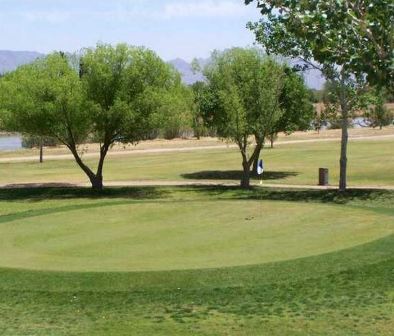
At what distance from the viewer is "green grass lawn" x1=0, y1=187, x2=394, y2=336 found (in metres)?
11.9

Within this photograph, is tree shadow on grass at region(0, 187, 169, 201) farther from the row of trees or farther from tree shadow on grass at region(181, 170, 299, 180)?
tree shadow on grass at region(181, 170, 299, 180)

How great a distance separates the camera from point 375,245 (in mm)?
16938

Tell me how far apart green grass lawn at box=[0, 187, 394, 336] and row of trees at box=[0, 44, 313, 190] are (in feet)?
43.0

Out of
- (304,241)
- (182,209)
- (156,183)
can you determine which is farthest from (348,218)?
(156,183)

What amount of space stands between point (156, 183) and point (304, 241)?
82.1 feet

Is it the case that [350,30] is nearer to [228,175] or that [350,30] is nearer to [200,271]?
[200,271]

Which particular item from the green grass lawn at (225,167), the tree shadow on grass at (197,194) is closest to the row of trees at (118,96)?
the tree shadow on grass at (197,194)

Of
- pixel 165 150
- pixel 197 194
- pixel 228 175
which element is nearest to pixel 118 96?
pixel 197 194

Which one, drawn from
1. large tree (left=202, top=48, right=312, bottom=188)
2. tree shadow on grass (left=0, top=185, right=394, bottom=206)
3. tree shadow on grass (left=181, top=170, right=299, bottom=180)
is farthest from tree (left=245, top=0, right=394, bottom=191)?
tree shadow on grass (left=181, top=170, right=299, bottom=180)

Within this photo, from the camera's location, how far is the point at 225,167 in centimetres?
5278

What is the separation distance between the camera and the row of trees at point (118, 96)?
3528cm

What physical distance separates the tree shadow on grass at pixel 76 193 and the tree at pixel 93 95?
303 cm

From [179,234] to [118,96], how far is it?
1771 cm

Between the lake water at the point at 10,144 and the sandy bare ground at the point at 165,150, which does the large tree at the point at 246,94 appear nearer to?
the sandy bare ground at the point at 165,150
